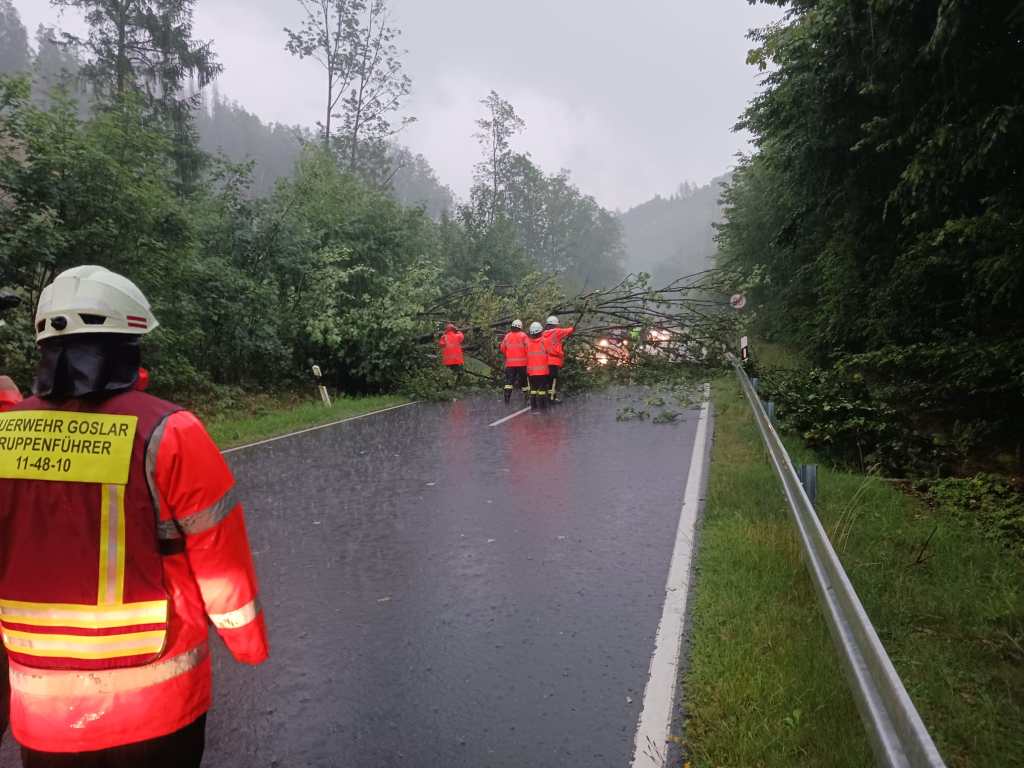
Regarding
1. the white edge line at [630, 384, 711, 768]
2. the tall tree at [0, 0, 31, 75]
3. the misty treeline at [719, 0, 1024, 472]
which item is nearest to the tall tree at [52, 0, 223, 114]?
the misty treeline at [719, 0, 1024, 472]

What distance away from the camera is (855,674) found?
251 centimetres

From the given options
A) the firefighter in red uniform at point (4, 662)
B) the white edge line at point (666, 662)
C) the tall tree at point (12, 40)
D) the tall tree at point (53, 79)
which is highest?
the tall tree at point (12, 40)

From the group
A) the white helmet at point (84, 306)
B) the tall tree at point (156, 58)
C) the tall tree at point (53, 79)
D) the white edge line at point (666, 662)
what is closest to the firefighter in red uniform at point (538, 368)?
the white edge line at point (666, 662)

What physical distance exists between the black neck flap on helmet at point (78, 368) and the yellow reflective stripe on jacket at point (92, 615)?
1.80 ft

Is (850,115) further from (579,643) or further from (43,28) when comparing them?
(43,28)

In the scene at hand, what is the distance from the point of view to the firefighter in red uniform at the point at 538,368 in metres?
14.4

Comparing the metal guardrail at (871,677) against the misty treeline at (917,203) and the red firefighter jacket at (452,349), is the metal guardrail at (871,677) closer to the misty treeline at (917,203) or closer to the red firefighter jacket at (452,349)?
the misty treeline at (917,203)

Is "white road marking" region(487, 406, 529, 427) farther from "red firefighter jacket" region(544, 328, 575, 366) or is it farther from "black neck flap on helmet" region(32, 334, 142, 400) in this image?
"black neck flap on helmet" region(32, 334, 142, 400)

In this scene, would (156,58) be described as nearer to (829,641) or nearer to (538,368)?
(538,368)

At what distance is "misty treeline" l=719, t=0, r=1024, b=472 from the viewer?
706 centimetres

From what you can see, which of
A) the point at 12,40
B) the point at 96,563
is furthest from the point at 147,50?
the point at 12,40

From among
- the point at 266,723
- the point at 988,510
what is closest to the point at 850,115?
the point at 988,510

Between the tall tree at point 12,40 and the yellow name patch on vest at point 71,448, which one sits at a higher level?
the tall tree at point 12,40

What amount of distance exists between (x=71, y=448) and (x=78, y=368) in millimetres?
207
